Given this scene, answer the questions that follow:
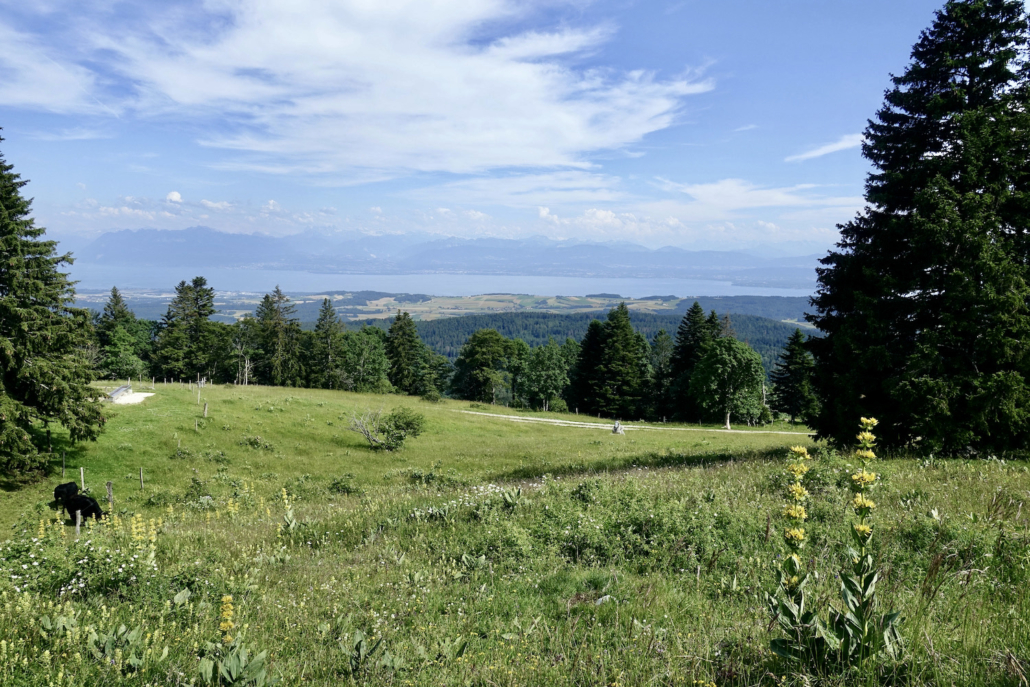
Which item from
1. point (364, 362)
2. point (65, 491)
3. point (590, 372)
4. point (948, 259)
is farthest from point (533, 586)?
point (364, 362)

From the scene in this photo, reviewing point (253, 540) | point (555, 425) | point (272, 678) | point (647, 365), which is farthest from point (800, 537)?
point (647, 365)

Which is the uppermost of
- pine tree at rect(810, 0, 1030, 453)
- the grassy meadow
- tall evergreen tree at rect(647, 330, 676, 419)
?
pine tree at rect(810, 0, 1030, 453)

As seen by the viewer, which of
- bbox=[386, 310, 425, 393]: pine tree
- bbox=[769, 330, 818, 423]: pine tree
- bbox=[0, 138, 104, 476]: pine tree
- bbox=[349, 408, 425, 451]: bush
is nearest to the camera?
bbox=[0, 138, 104, 476]: pine tree

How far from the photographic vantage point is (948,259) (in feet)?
41.0

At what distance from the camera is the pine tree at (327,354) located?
257 feet

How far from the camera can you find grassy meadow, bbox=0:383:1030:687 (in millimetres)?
3719

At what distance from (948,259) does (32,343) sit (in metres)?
32.0

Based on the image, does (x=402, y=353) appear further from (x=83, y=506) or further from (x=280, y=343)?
(x=83, y=506)

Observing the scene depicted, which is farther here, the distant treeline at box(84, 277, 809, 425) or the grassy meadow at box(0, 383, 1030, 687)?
the distant treeline at box(84, 277, 809, 425)

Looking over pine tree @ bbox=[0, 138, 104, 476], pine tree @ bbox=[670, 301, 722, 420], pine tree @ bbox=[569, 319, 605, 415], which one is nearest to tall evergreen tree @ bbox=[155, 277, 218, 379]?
pine tree @ bbox=[569, 319, 605, 415]

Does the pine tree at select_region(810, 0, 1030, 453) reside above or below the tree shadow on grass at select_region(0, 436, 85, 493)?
above

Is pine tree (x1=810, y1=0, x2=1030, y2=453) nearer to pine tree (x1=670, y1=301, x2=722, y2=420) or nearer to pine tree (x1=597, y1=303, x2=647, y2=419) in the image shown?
pine tree (x1=670, y1=301, x2=722, y2=420)

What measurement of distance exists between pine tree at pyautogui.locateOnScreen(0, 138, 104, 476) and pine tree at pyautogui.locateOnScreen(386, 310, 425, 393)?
195 feet

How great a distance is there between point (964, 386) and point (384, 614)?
14216 mm
